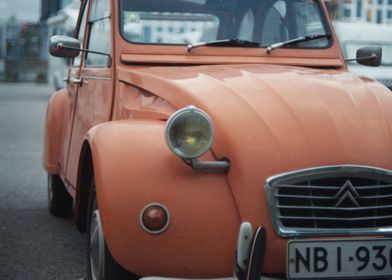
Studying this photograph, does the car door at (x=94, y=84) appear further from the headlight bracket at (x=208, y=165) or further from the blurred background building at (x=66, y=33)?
the headlight bracket at (x=208, y=165)

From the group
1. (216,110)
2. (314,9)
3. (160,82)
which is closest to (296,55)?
(314,9)

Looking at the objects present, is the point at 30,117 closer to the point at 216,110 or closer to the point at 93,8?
the point at 93,8

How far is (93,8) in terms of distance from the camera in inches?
239

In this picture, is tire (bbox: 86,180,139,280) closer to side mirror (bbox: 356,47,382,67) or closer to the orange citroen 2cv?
the orange citroen 2cv

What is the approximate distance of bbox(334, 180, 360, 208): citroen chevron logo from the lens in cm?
365

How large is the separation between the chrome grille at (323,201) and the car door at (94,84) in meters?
1.65

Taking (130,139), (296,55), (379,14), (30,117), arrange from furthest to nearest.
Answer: (379,14)
(30,117)
(296,55)
(130,139)

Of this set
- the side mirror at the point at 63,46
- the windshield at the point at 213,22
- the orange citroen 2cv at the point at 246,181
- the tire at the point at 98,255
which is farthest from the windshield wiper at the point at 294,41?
the tire at the point at 98,255

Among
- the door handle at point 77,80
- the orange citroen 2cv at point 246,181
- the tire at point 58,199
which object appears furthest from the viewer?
the tire at point 58,199

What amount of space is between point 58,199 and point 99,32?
6.05ft

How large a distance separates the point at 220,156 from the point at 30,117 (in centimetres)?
1539

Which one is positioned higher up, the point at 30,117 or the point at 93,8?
the point at 93,8

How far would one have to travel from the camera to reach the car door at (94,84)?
5.22 metres

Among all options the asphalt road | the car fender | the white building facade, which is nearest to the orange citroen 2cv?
the asphalt road
